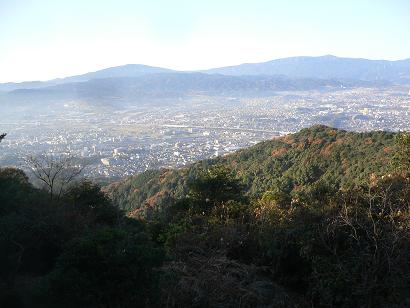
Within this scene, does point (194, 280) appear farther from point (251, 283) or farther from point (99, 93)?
point (99, 93)

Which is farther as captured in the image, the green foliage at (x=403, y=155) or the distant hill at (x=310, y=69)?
the distant hill at (x=310, y=69)

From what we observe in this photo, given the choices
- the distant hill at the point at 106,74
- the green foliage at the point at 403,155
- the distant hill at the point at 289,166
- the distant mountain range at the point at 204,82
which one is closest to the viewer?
the green foliage at the point at 403,155

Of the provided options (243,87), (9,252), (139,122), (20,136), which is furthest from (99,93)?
(9,252)

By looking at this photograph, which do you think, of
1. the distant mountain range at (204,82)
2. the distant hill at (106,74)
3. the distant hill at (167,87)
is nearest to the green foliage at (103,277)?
the distant mountain range at (204,82)

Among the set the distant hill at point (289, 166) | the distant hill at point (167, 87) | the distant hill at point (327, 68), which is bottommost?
the distant hill at point (289, 166)

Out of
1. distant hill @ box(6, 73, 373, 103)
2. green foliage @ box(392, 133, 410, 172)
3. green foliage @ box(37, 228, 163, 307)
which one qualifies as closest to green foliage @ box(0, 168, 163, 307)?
green foliage @ box(37, 228, 163, 307)

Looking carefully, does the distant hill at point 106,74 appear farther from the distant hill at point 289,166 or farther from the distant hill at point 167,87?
the distant hill at point 289,166

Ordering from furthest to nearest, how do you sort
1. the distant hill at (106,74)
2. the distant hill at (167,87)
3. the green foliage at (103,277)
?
the distant hill at (106,74) → the distant hill at (167,87) → the green foliage at (103,277)

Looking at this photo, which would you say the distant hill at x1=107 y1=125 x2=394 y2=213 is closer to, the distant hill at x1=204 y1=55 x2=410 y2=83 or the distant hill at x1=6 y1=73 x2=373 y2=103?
the distant hill at x1=6 y1=73 x2=373 y2=103
